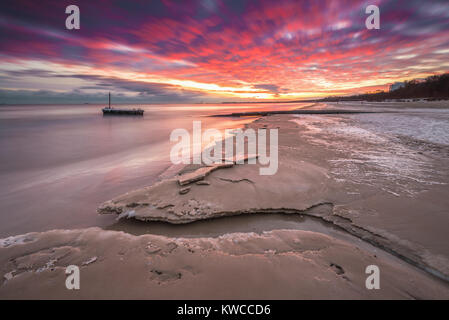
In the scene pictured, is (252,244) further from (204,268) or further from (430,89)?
(430,89)

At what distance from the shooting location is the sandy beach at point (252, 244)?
1858 mm

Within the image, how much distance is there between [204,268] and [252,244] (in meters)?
0.74

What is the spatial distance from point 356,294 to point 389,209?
7.44 ft

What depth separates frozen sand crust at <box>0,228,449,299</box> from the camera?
5.94ft

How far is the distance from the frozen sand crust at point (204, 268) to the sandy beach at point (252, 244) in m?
0.01

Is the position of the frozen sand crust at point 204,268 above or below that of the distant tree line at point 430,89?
below

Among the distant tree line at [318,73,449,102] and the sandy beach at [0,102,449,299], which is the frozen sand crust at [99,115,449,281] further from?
the distant tree line at [318,73,449,102]

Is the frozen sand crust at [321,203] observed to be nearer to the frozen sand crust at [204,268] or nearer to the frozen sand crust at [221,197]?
the frozen sand crust at [221,197]

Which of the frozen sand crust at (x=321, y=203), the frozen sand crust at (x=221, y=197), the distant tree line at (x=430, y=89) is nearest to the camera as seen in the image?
the frozen sand crust at (x=321, y=203)

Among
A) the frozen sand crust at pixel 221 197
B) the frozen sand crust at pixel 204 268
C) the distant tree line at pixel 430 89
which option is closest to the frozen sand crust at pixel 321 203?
the frozen sand crust at pixel 221 197

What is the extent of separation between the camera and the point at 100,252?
92.9 inches

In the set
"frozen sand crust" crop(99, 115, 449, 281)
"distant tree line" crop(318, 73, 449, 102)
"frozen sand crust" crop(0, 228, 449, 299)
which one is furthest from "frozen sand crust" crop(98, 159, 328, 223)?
"distant tree line" crop(318, 73, 449, 102)

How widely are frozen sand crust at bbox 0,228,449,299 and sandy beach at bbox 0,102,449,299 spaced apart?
0.01 m
